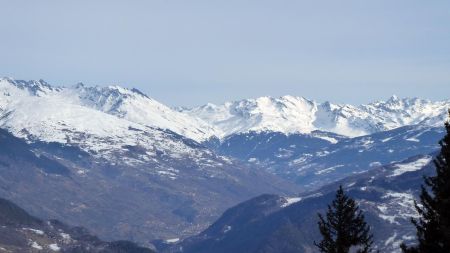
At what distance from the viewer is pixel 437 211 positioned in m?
69.4

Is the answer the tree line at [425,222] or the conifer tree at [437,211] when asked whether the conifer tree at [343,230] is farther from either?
the conifer tree at [437,211]

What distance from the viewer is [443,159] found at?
71688 mm

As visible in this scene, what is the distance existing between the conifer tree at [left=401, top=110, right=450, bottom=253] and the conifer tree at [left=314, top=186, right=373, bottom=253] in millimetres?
7175

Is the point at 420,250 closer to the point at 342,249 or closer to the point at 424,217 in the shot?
the point at 424,217

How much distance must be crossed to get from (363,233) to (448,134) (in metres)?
14.4

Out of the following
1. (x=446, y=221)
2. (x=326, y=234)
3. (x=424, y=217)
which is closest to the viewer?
(x=446, y=221)

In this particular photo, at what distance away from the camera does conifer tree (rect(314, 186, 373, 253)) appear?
257ft

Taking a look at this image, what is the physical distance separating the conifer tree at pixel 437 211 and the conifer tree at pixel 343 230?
282 inches

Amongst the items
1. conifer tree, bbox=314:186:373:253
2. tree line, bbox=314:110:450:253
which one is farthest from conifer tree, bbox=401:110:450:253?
conifer tree, bbox=314:186:373:253

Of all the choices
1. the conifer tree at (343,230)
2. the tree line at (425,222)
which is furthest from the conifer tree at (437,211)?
the conifer tree at (343,230)

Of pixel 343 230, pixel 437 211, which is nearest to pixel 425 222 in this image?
pixel 437 211

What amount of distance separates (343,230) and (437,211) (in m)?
12.9

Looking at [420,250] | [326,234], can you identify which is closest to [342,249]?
[326,234]

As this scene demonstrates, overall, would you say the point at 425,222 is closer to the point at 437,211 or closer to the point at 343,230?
the point at 437,211
